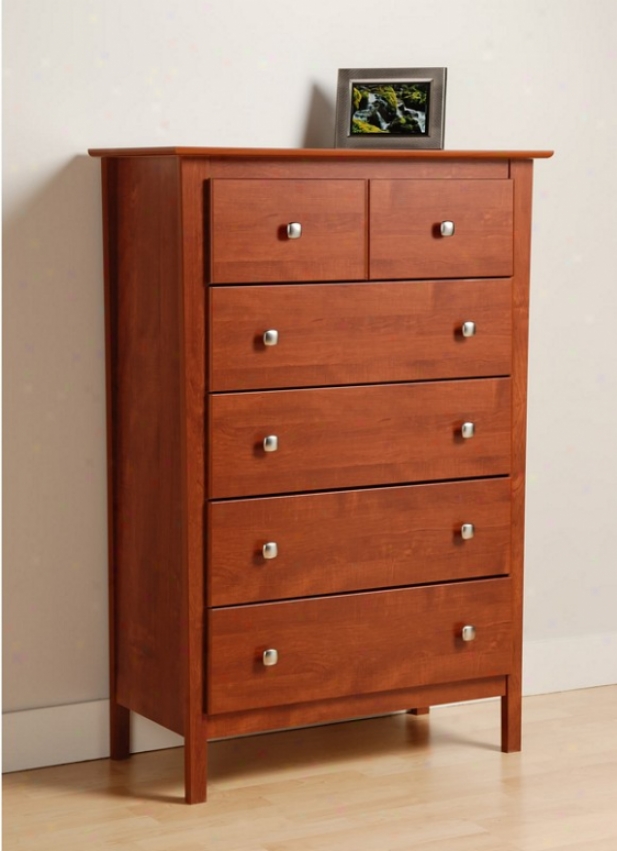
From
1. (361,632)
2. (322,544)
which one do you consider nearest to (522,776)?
(361,632)

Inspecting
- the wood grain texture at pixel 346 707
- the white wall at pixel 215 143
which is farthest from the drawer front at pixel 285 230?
the wood grain texture at pixel 346 707

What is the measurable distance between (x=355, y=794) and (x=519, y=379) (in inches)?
36.0

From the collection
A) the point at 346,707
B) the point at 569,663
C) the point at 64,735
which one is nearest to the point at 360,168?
the point at 346,707

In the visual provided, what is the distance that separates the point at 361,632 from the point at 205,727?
366 mm

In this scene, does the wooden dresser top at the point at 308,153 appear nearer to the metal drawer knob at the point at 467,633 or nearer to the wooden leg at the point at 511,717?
the metal drawer knob at the point at 467,633

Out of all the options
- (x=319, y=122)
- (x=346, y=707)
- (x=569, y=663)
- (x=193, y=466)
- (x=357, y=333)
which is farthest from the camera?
(x=569, y=663)

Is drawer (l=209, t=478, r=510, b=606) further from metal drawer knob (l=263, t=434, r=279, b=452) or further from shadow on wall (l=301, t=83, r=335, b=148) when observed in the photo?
shadow on wall (l=301, t=83, r=335, b=148)

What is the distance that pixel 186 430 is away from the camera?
92.8 inches

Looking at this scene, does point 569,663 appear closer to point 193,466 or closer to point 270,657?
point 270,657

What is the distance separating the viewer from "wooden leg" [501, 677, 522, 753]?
2752 millimetres

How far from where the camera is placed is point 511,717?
109 inches

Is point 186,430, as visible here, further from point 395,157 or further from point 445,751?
point 445,751

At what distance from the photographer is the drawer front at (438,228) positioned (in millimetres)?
2484

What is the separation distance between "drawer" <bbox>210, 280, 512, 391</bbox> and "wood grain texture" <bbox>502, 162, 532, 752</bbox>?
0.11 ft
